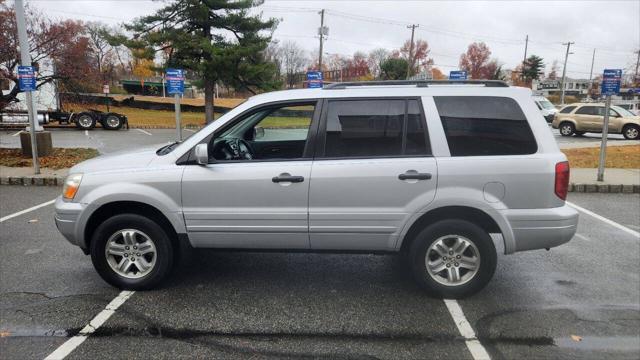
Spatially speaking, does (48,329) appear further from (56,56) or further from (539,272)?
(56,56)

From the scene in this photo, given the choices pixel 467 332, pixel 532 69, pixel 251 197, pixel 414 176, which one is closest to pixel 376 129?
pixel 414 176

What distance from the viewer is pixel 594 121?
21578 mm

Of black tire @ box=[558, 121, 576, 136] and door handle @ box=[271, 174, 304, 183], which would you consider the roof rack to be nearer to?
door handle @ box=[271, 174, 304, 183]

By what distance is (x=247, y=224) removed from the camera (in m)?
3.93

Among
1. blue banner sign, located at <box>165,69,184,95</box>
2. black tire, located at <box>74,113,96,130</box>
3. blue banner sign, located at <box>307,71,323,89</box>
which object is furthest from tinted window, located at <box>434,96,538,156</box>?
black tire, located at <box>74,113,96,130</box>

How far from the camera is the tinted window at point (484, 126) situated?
12.6ft

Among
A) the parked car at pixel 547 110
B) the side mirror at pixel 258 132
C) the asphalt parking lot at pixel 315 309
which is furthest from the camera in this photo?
the parked car at pixel 547 110

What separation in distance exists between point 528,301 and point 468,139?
1.57m

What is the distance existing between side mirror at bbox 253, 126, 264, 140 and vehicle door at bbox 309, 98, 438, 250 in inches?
50.2

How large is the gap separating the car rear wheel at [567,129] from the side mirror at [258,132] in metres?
21.7

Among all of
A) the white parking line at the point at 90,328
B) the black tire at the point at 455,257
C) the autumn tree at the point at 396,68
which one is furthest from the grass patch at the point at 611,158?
the autumn tree at the point at 396,68

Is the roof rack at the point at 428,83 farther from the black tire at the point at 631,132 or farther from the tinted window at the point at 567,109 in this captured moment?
the tinted window at the point at 567,109

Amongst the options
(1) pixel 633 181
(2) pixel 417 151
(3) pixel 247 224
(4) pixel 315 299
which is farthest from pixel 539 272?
(1) pixel 633 181

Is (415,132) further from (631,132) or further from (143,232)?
(631,132)
